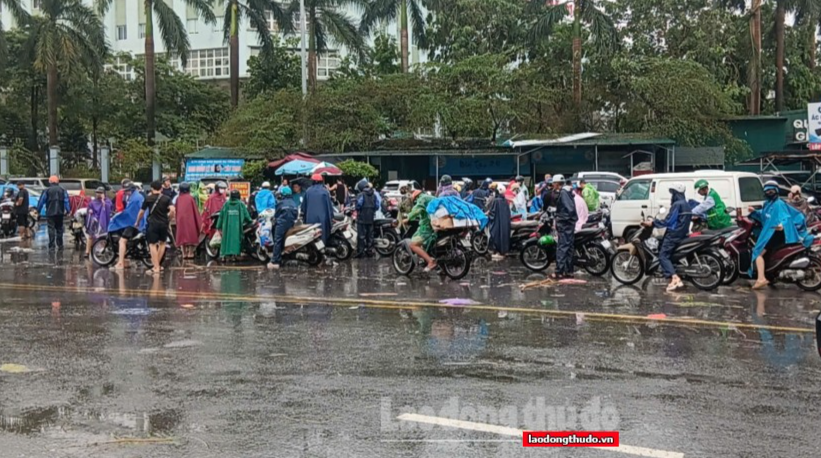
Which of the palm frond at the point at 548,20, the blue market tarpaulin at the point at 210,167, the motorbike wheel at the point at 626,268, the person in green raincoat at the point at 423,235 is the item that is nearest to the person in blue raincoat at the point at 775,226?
the motorbike wheel at the point at 626,268

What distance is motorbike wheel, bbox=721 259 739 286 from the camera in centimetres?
1173

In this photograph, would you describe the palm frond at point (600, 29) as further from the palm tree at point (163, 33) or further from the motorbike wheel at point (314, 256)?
the motorbike wheel at point (314, 256)

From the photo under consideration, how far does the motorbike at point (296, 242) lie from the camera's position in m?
14.8

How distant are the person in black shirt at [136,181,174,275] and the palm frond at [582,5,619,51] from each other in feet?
79.0

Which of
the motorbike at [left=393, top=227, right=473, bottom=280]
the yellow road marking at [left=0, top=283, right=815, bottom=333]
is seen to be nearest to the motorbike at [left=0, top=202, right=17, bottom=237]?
the yellow road marking at [left=0, top=283, right=815, bottom=333]

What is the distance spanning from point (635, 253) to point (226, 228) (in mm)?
7720

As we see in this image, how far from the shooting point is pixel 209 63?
60.5m

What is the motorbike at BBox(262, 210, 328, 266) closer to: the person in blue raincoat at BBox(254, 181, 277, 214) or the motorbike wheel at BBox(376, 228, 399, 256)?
the person in blue raincoat at BBox(254, 181, 277, 214)

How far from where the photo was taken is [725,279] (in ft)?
39.3

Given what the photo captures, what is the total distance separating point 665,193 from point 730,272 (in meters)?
5.56

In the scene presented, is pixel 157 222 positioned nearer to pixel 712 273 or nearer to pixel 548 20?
pixel 712 273

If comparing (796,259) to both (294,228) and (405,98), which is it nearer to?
(294,228)

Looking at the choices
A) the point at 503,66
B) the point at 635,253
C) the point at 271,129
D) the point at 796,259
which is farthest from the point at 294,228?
the point at 503,66

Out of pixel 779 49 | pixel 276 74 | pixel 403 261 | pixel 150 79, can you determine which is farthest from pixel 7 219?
pixel 779 49
